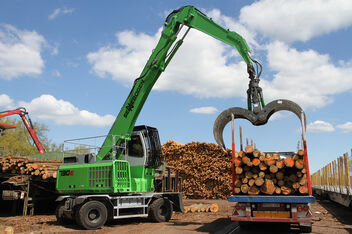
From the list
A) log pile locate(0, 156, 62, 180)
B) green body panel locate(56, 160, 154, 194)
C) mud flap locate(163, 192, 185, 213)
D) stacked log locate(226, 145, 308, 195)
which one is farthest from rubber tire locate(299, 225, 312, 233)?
log pile locate(0, 156, 62, 180)

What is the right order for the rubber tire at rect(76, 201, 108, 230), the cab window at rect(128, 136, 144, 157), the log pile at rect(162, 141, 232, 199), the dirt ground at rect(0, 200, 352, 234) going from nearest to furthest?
the dirt ground at rect(0, 200, 352, 234) < the rubber tire at rect(76, 201, 108, 230) < the cab window at rect(128, 136, 144, 157) < the log pile at rect(162, 141, 232, 199)

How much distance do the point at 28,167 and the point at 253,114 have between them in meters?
8.64

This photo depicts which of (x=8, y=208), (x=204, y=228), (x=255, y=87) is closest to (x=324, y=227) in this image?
(x=204, y=228)

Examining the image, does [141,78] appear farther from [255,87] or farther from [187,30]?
[255,87]

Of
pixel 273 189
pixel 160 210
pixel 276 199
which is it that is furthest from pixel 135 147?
pixel 276 199

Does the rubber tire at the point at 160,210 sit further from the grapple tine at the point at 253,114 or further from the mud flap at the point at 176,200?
the grapple tine at the point at 253,114

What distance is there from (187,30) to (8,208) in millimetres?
11729

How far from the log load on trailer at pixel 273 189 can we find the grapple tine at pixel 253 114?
27cm

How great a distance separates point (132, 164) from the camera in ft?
34.3

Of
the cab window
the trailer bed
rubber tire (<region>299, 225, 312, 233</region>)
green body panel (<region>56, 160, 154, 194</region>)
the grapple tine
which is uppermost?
the grapple tine

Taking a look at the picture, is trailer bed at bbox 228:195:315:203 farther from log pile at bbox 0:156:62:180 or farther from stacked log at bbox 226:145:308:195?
log pile at bbox 0:156:62:180

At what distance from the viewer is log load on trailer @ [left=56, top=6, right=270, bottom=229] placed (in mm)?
9336

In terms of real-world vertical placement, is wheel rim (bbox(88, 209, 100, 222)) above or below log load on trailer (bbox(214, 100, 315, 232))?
below

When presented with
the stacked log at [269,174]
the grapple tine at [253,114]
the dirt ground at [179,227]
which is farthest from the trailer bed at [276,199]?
the grapple tine at [253,114]
